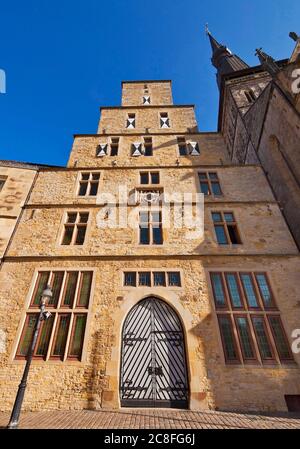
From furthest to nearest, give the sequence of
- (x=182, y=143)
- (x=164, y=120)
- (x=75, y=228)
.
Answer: (x=164, y=120) → (x=182, y=143) → (x=75, y=228)

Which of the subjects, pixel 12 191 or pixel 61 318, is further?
pixel 12 191

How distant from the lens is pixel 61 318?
7.98 m

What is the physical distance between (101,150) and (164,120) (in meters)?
5.39

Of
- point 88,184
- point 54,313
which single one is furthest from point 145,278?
point 88,184

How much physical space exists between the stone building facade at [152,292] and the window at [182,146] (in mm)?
1387

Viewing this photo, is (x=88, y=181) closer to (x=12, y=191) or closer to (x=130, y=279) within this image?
(x=12, y=191)

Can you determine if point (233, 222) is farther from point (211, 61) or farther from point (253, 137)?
point (211, 61)

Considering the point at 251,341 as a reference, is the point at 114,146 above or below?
above

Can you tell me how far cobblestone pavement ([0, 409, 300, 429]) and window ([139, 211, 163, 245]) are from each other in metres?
5.72

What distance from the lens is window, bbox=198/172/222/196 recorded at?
11.7 meters

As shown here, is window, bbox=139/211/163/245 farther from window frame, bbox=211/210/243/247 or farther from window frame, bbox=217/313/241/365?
window frame, bbox=217/313/241/365

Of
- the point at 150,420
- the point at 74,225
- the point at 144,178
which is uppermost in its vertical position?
the point at 144,178
